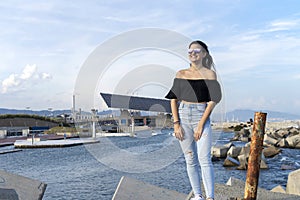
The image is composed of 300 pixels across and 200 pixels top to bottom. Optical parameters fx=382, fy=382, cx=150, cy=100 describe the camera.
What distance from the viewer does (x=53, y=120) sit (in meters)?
87.4

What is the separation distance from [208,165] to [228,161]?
58.0ft

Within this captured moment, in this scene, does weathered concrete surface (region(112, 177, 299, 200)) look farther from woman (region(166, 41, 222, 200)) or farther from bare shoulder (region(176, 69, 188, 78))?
bare shoulder (region(176, 69, 188, 78))

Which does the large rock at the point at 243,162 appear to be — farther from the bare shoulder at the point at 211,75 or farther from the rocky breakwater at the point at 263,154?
the bare shoulder at the point at 211,75

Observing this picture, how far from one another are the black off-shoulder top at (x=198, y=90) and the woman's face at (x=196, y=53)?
26 centimetres

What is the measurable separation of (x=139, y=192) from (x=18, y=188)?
2186mm

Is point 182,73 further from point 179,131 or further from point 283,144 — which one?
point 283,144

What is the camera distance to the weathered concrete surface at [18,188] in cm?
622

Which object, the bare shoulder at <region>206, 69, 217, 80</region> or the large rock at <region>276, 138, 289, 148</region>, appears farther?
the large rock at <region>276, 138, 289, 148</region>

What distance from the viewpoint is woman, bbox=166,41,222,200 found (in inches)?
163

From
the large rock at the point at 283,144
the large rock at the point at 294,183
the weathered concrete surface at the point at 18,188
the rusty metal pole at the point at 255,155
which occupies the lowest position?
the large rock at the point at 283,144

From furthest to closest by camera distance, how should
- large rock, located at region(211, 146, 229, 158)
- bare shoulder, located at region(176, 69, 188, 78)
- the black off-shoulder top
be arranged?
large rock, located at region(211, 146, 229, 158) < bare shoulder, located at region(176, 69, 188, 78) < the black off-shoulder top

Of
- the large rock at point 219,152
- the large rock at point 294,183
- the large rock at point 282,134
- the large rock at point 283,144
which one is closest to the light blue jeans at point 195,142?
the large rock at point 294,183

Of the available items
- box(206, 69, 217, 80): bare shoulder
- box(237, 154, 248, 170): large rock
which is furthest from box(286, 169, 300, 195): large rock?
box(237, 154, 248, 170): large rock

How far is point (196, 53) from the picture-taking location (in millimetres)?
4266
